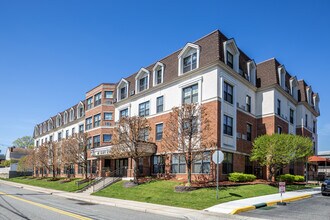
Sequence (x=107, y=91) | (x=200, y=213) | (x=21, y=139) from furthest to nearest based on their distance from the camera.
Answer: (x=21, y=139) < (x=107, y=91) < (x=200, y=213)

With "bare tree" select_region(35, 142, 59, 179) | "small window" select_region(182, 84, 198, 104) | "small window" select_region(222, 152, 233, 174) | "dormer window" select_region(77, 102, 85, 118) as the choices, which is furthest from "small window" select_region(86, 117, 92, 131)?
"small window" select_region(222, 152, 233, 174)

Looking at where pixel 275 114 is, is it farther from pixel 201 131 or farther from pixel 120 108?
pixel 120 108

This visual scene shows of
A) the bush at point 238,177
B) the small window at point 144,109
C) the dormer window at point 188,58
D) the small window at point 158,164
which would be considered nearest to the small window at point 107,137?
the small window at point 144,109

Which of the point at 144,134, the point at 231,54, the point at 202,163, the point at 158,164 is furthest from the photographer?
the point at 144,134

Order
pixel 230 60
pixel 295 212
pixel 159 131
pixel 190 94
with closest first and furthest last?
pixel 295 212, pixel 190 94, pixel 230 60, pixel 159 131

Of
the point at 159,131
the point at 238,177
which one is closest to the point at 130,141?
the point at 159,131

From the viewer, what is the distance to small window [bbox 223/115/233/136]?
26.3 metres

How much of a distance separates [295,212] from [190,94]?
15.4m

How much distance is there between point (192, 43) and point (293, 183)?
1669 cm

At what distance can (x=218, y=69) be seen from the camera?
25625 millimetres

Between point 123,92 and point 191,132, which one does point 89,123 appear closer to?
point 123,92

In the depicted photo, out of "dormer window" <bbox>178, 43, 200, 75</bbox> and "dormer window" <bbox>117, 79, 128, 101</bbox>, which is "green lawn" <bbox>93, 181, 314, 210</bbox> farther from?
"dormer window" <bbox>117, 79, 128, 101</bbox>

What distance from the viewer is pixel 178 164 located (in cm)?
2734

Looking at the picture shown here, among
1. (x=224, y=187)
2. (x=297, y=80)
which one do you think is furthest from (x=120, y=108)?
(x=297, y=80)
